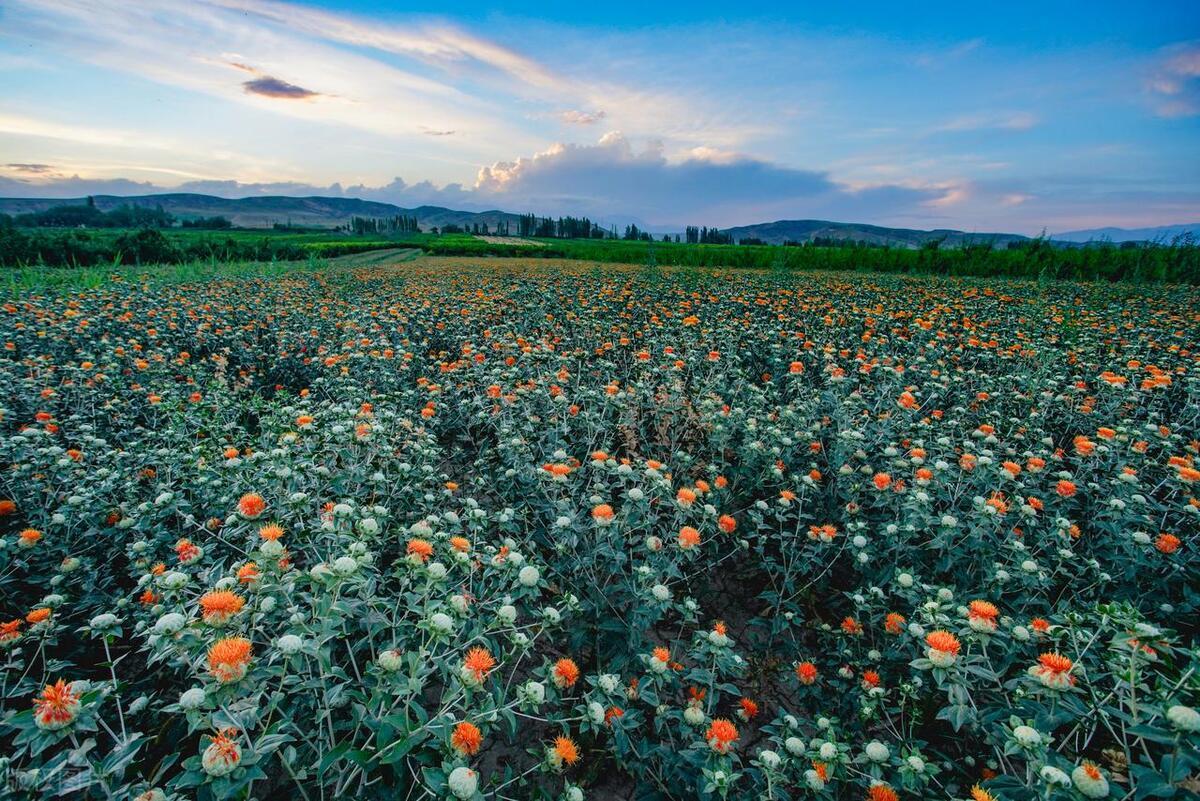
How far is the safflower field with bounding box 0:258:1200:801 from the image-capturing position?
1726 millimetres

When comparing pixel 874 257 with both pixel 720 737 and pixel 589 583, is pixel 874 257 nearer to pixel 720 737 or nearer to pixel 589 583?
pixel 589 583

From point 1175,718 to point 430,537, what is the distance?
2605 mm

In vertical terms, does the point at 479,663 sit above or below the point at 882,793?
above

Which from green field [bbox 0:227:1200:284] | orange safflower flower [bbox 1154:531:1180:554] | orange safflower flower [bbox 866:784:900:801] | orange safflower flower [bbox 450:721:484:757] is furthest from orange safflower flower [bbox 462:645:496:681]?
green field [bbox 0:227:1200:284]

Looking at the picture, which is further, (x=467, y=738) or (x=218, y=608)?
(x=467, y=738)

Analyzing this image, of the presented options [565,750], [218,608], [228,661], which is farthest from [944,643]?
[218,608]

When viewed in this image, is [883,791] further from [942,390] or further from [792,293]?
[792,293]

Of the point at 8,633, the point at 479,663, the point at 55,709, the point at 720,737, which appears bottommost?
the point at 720,737

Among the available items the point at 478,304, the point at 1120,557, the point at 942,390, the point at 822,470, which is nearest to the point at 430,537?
the point at 822,470

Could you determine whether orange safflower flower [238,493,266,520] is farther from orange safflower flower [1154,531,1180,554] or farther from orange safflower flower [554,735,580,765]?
orange safflower flower [1154,531,1180,554]

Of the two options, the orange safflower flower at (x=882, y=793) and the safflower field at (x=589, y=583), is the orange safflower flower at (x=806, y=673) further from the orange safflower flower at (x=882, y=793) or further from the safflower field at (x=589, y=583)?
the orange safflower flower at (x=882, y=793)

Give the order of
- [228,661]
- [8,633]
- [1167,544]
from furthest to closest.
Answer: [1167,544] < [8,633] < [228,661]

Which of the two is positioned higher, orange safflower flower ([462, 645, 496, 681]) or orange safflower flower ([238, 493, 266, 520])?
orange safflower flower ([238, 493, 266, 520])

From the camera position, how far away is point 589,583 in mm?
3082
